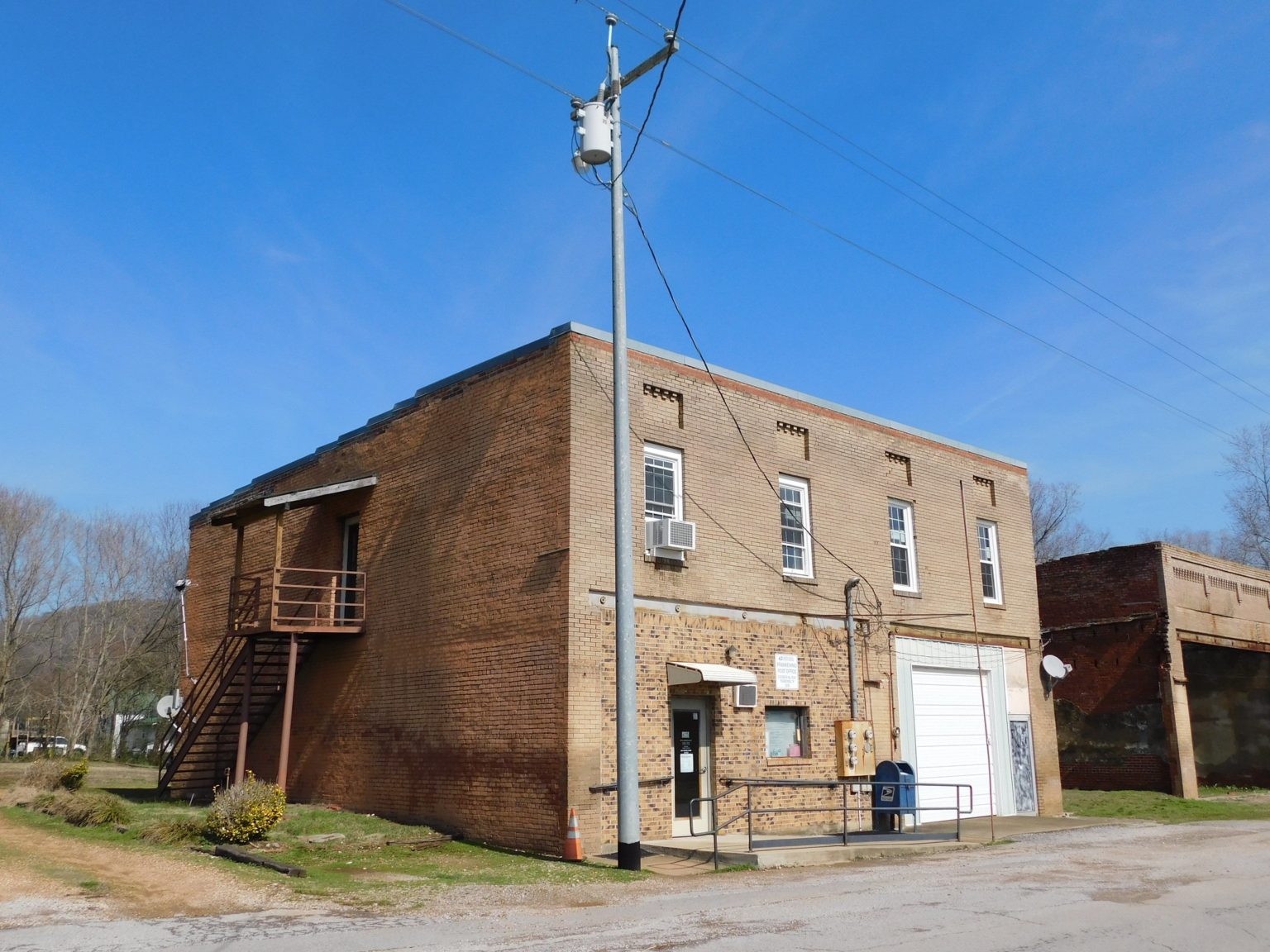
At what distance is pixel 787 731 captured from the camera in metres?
19.6

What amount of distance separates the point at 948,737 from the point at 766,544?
6782 millimetres

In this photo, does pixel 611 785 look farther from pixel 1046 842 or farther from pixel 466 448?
pixel 1046 842

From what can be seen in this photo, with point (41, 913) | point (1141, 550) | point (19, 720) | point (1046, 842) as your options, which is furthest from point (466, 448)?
point (19, 720)

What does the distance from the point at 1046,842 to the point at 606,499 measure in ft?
30.5

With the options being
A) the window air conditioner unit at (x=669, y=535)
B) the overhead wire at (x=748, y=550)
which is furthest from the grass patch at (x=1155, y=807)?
the window air conditioner unit at (x=669, y=535)

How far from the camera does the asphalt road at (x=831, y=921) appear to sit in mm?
8961

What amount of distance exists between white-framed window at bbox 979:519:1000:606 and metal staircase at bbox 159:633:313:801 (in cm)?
1487

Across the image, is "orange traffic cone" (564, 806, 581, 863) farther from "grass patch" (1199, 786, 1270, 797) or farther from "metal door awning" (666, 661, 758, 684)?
"grass patch" (1199, 786, 1270, 797)

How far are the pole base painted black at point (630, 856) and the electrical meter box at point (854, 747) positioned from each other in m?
7.08

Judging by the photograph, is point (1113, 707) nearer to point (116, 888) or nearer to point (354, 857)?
point (354, 857)

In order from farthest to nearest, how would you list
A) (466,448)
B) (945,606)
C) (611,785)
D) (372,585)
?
1. (945,606)
2. (372,585)
3. (466,448)
4. (611,785)

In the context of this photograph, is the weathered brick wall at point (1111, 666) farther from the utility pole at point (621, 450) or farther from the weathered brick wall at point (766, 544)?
the utility pole at point (621, 450)

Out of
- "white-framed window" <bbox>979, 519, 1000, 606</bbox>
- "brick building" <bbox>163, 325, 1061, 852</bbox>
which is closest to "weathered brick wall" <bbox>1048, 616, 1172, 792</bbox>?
"brick building" <bbox>163, 325, 1061, 852</bbox>

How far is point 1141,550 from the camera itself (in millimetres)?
29891
